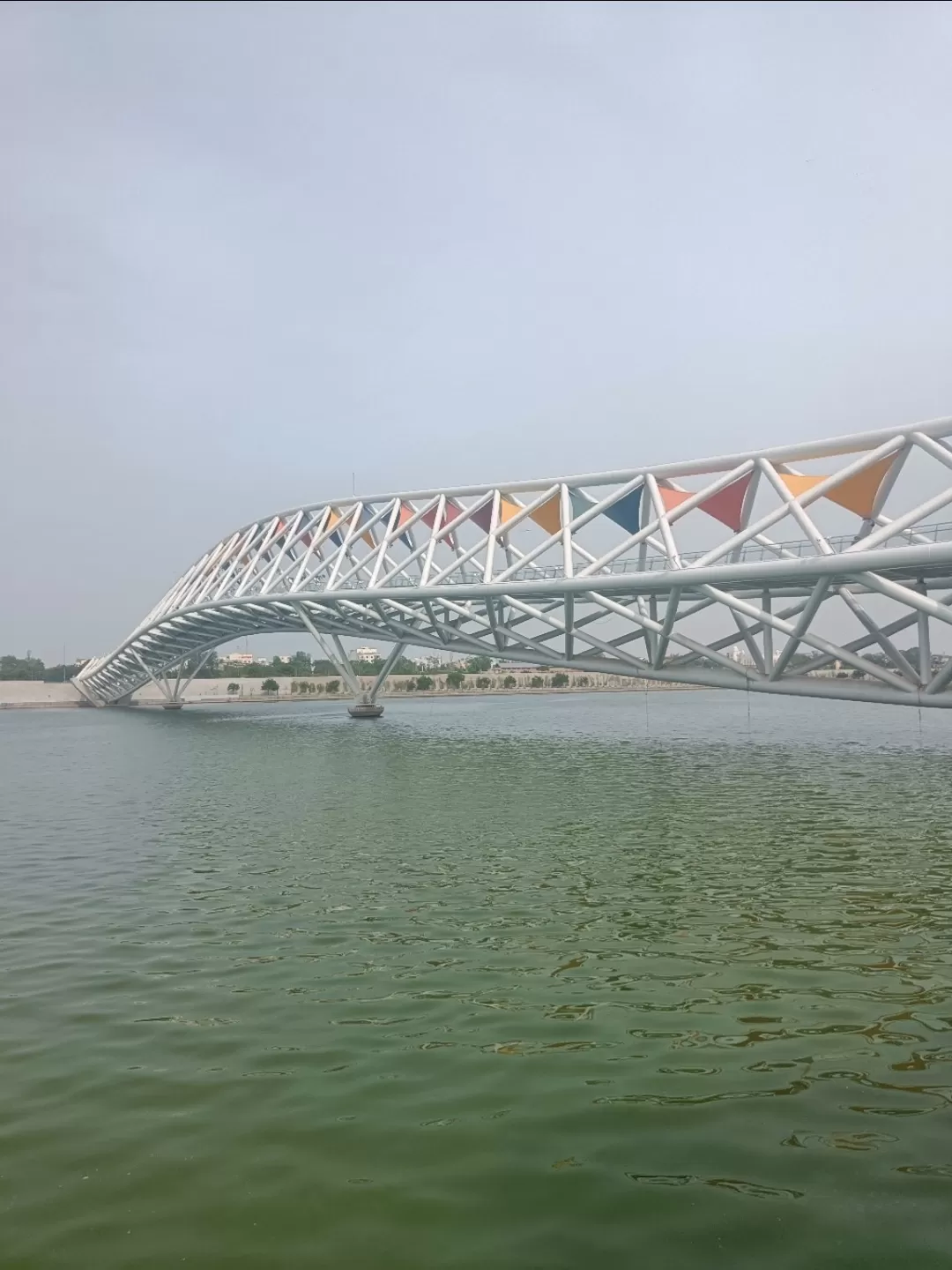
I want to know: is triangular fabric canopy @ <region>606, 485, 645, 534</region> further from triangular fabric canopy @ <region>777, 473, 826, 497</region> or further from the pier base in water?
the pier base in water

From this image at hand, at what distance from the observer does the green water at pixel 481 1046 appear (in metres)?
4.53

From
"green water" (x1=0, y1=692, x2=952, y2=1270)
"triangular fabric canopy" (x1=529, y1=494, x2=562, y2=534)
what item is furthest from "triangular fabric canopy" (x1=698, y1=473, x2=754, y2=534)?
"green water" (x1=0, y1=692, x2=952, y2=1270)

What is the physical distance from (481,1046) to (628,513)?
32925 millimetres

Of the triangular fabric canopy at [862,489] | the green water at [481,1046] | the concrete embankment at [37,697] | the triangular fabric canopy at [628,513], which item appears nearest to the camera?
the green water at [481,1046]

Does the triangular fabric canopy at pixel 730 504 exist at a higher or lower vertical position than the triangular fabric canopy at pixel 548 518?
lower

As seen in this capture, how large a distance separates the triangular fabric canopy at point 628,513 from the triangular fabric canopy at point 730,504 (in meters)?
4.13

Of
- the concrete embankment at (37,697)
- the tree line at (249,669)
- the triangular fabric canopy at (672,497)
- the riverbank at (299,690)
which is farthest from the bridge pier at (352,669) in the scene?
the tree line at (249,669)

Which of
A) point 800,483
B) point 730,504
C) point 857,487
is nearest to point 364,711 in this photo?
point 730,504

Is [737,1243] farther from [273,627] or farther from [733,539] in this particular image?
[273,627]

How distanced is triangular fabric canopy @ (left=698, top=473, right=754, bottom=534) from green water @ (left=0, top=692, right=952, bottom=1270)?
18232mm

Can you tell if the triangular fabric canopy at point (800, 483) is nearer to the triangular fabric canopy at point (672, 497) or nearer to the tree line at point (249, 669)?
the triangular fabric canopy at point (672, 497)

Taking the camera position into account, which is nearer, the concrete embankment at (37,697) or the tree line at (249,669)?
the concrete embankment at (37,697)

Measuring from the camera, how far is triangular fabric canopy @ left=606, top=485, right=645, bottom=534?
3734 centimetres

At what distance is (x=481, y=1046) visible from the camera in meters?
6.72
